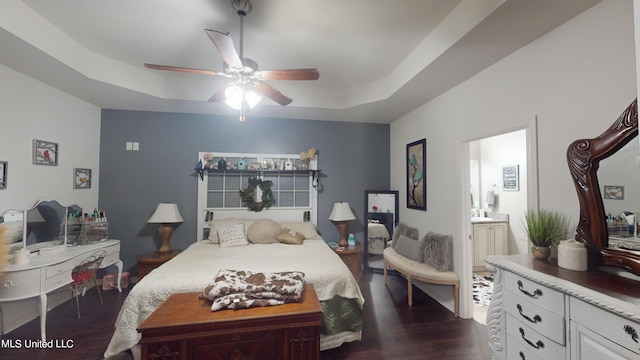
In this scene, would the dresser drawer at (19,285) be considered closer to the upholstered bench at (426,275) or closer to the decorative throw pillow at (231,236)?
the decorative throw pillow at (231,236)

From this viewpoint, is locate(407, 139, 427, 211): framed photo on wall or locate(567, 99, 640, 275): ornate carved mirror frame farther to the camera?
locate(407, 139, 427, 211): framed photo on wall

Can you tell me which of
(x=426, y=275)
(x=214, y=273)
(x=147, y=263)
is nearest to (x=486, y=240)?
(x=426, y=275)

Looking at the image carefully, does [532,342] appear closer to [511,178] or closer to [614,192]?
[614,192]

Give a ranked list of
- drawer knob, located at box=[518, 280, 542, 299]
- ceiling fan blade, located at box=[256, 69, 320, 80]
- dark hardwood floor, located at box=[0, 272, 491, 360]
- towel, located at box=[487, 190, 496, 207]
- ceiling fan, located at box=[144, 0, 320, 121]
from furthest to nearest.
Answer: towel, located at box=[487, 190, 496, 207] → dark hardwood floor, located at box=[0, 272, 491, 360] → ceiling fan blade, located at box=[256, 69, 320, 80] → ceiling fan, located at box=[144, 0, 320, 121] → drawer knob, located at box=[518, 280, 542, 299]

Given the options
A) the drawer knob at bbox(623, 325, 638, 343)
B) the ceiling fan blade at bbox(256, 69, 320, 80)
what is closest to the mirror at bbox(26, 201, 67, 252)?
the ceiling fan blade at bbox(256, 69, 320, 80)

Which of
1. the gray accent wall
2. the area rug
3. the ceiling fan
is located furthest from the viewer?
the gray accent wall

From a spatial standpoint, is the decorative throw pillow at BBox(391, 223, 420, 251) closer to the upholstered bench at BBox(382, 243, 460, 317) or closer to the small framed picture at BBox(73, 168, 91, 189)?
the upholstered bench at BBox(382, 243, 460, 317)

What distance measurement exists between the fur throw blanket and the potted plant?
1.70m

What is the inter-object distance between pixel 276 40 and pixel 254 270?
2205 millimetres

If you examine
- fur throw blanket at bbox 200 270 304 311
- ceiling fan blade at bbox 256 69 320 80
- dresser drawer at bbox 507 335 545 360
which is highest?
ceiling fan blade at bbox 256 69 320 80

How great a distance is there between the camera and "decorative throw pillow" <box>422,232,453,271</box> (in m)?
2.79

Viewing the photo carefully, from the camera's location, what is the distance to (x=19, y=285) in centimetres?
216

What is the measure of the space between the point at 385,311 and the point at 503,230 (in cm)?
269

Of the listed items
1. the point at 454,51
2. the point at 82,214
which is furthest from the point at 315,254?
the point at 82,214
